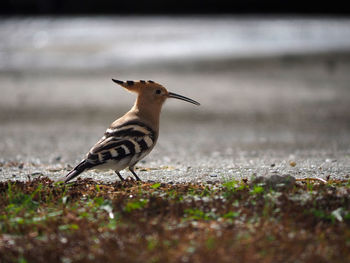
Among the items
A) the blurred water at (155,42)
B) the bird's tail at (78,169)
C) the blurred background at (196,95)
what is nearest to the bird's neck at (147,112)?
the blurred background at (196,95)

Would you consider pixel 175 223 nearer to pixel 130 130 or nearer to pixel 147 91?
pixel 130 130

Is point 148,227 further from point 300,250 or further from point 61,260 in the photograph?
point 300,250

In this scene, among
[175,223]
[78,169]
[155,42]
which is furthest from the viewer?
[155,42]

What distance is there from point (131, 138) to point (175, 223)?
5.53ft

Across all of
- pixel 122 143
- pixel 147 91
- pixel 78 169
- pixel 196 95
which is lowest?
pixel 196 95

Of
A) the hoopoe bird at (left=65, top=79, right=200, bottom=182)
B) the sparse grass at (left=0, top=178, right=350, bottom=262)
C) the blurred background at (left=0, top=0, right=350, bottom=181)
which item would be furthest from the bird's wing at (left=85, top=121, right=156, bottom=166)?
the blurred background at (left=0, top=0, right=350, bottom=181)

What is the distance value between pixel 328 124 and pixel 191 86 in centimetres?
536

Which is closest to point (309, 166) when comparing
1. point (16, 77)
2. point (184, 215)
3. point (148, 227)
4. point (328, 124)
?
point (184, 215)

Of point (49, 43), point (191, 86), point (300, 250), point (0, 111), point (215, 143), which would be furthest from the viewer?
point (49, 43)

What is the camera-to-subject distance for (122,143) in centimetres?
619

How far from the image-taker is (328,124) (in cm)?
1237

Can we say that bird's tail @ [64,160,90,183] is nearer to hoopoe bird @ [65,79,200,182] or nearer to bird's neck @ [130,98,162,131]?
hoopoe bird @ [65,79,200,182]

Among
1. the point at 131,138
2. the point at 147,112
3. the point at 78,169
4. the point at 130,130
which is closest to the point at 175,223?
the point at 78,169

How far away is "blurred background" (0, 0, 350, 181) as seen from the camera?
29.2 ft
